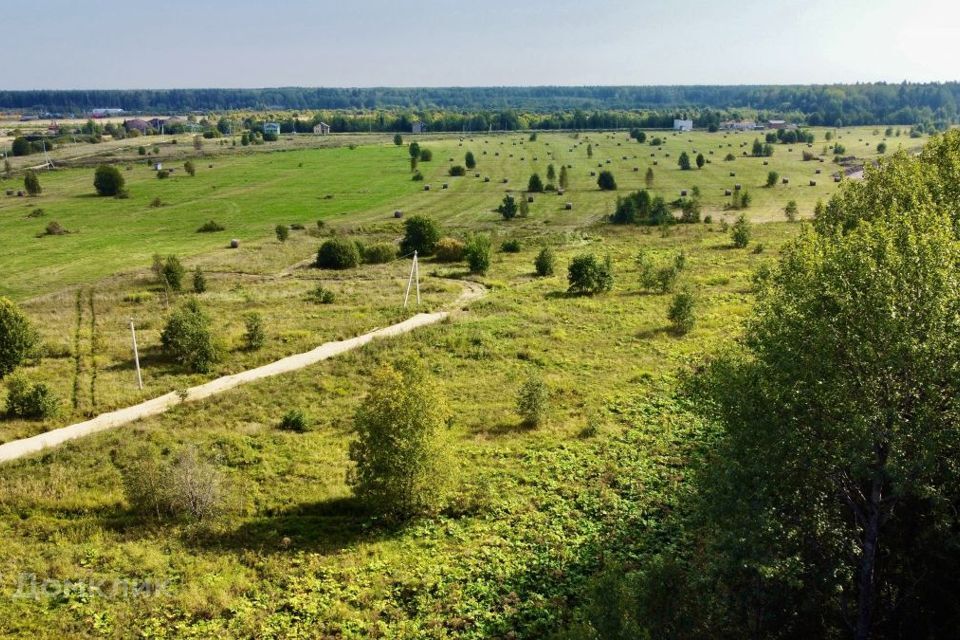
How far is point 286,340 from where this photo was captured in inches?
1540

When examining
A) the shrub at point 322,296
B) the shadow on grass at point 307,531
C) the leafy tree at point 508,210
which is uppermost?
the leafy tree at point 508,210

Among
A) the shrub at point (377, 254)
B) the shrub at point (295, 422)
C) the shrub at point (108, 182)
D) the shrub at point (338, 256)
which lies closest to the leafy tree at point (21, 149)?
the shrub at point (108, 182)

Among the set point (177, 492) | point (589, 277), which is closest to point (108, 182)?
point (589, 277)

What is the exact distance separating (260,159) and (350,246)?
89.3 meters

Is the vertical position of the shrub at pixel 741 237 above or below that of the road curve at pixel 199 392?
above

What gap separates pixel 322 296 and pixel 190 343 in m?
14.8

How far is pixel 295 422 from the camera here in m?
28.2

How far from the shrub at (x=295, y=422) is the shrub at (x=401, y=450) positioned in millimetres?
7445

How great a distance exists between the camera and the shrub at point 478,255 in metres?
56.4

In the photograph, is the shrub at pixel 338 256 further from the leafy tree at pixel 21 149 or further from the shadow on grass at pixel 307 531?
the leafy tree at pixel 21 149

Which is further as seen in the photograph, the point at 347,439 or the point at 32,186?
the point at 32,186

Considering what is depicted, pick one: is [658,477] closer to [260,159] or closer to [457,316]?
[457,316]

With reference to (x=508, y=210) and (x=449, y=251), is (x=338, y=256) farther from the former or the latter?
(x=508, y=210)

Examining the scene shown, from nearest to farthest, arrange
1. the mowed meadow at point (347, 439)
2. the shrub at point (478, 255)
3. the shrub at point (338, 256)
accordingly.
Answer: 1. the mowed meadow at point (347, 439)
2. the shrub at point (478, 255)
3. the shrub at point (338, 256)
